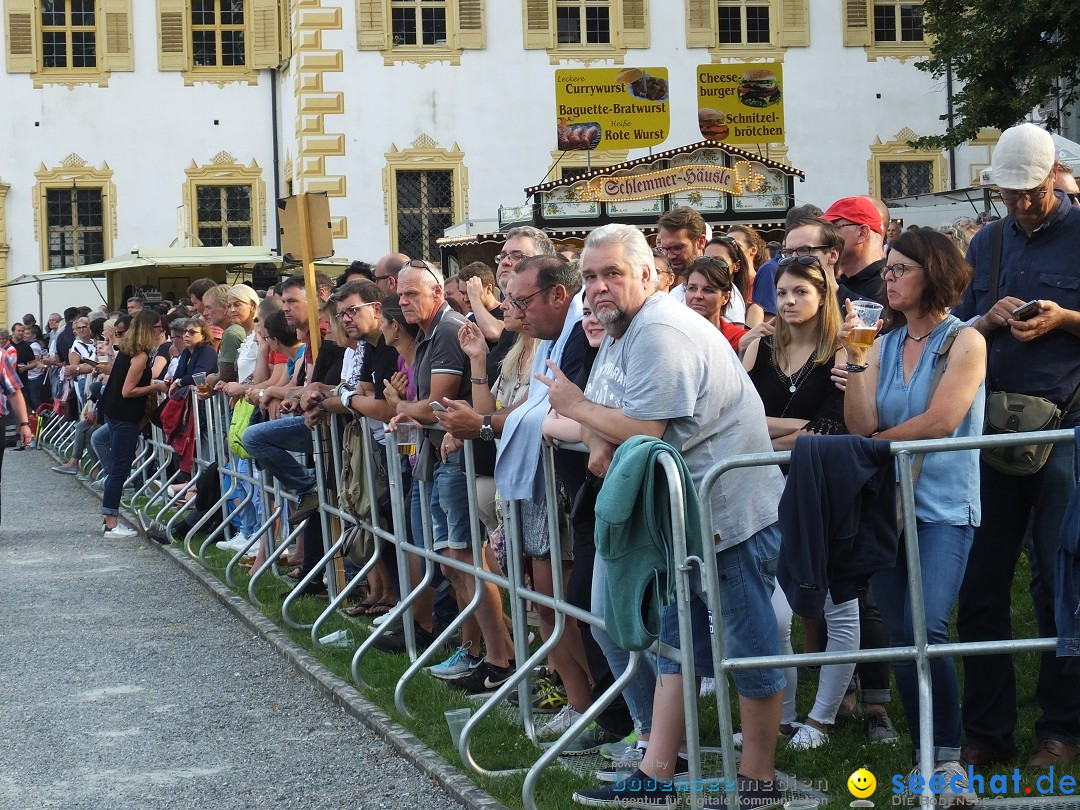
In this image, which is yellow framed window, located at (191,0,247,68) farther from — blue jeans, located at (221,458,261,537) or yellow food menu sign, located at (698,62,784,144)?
blue jeans, located at (221,458,261,537)

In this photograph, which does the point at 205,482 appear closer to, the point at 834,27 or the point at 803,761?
the point at 803,761

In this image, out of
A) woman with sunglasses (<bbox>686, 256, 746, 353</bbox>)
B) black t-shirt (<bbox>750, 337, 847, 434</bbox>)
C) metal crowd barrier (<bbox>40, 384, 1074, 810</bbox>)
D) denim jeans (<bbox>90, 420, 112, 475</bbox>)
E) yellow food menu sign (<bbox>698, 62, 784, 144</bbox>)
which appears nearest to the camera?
metal crowd barrier (<bbox>40, 384, 1074, 810</bbox>)

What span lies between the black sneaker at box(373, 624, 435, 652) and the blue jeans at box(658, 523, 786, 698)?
11.0 feet

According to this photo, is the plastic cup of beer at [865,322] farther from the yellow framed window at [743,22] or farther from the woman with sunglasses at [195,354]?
the yellow framed window at [743,22]

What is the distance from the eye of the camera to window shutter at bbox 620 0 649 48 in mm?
31656

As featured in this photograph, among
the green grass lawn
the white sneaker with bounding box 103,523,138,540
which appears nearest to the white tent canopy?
the white sneaker with bounding box 103,523,138,540

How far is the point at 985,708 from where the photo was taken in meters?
5.11

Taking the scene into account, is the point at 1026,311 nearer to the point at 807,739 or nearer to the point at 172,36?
the point at 807,739

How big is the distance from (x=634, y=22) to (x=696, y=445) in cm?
2809

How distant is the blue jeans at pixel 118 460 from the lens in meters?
13.4

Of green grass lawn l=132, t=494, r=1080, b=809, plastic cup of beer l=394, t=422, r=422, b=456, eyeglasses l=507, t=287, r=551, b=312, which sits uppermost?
eyeglasses l=507, t=287, r=551, b=312

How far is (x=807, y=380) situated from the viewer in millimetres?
5469

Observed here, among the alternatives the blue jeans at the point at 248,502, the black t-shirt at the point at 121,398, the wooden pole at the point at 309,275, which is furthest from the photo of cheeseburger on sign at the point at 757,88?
the wooden pole at the point at 309,275

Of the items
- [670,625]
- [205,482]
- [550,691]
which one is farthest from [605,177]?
[670,625]
